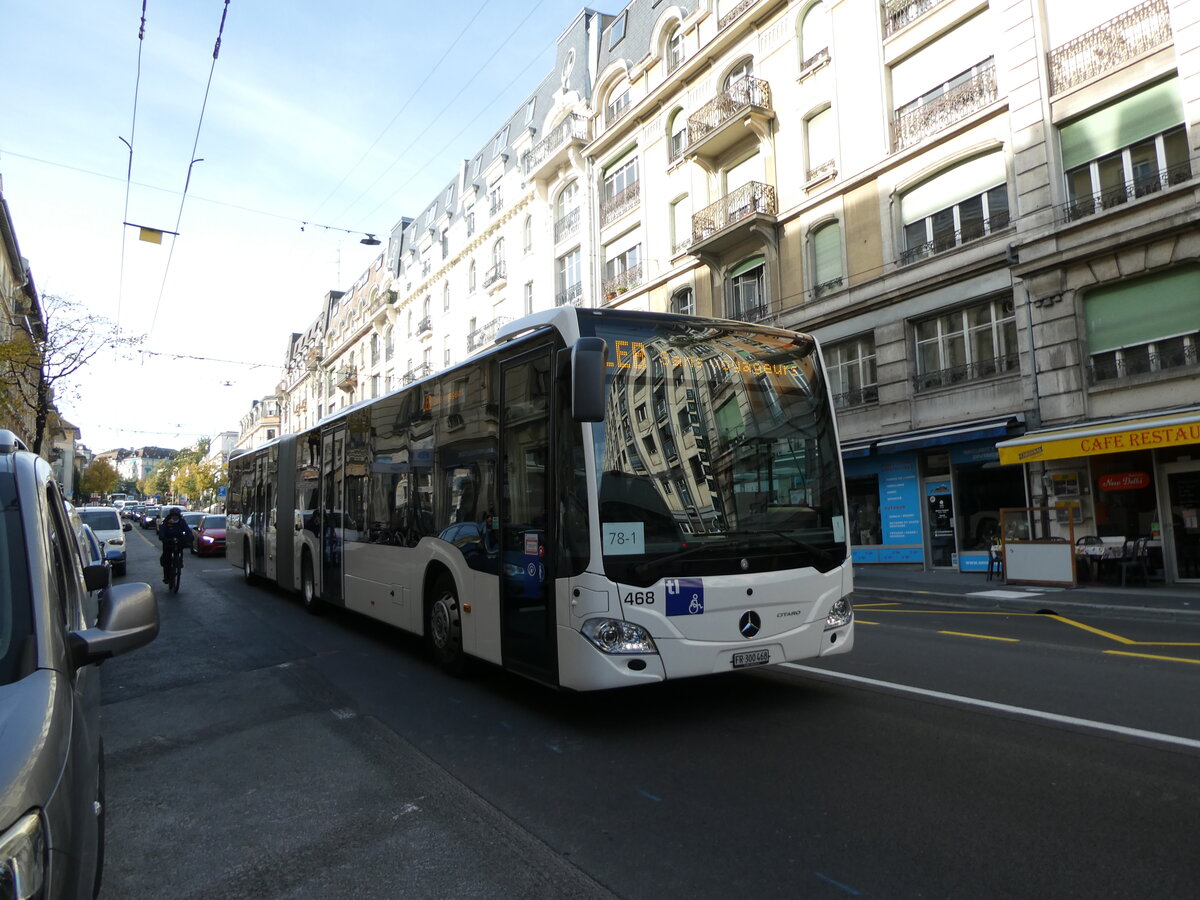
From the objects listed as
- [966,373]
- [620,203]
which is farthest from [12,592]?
[620,203]

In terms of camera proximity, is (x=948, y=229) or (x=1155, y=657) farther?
(x=948, y=229)

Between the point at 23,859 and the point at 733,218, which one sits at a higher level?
the point at 733,218

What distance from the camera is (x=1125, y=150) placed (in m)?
15.8

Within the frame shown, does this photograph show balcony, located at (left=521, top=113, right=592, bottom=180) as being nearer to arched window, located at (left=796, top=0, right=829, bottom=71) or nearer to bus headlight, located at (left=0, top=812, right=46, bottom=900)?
arched window, located at (left=796, top=0, right=829, bottom=71)

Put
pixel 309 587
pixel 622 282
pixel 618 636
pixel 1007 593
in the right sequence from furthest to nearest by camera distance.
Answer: pixel 622 282 < pixel 1007 593 < pixel 309 587 < pixel 618 636

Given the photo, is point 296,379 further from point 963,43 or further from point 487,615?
point 487,615

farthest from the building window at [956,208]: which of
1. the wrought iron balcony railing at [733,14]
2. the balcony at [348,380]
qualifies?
the balcony at [348,380]

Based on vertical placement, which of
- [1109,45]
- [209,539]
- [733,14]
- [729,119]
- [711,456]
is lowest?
[209,539]

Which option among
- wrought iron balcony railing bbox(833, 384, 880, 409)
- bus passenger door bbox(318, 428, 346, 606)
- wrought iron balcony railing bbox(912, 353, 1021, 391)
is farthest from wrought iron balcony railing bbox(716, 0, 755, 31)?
bus passenger door bbox(318, 428, 346, 606)

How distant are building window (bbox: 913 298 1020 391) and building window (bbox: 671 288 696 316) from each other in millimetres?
9043

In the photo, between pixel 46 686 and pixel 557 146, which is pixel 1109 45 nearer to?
pixel 46 686

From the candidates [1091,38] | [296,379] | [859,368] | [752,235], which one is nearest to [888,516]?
[859,368]

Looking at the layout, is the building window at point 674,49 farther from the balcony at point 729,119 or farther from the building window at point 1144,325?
the building window at point 1144,325

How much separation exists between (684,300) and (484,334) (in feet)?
49.1
